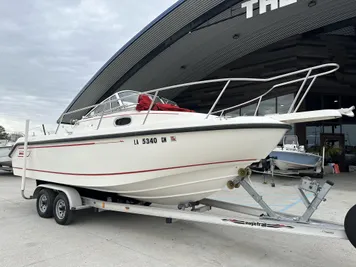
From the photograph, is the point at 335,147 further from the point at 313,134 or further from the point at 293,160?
the point at 293,160

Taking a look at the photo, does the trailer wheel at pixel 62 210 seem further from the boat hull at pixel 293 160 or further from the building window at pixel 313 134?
the building window at pixel 313 134

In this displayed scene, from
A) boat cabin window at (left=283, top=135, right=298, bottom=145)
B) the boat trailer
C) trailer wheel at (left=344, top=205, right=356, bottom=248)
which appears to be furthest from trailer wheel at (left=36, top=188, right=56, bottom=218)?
boat cabin window at (left=283, top=135, right=298, bottom=145)

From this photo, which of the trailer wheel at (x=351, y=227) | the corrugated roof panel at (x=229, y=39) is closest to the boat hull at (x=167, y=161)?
the trailer wheel at (x=351, y=227)

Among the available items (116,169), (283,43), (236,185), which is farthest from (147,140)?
(283,43)

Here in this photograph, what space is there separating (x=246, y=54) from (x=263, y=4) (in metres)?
4.46

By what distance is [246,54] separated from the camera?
15.4 m

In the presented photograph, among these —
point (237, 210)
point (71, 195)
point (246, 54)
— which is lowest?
point (237, 210)

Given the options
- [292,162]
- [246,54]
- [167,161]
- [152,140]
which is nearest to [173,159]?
[167,161]

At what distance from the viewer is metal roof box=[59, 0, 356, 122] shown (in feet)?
38.8

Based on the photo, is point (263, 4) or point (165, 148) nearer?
point (165, 148)

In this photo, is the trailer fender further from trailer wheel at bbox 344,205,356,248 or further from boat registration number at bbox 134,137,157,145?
trailer wheel at bbox 344,205,356,248

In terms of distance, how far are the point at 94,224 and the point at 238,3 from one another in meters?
9.93

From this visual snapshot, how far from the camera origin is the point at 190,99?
19.2 meters

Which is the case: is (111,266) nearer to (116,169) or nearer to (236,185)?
(116,169)
